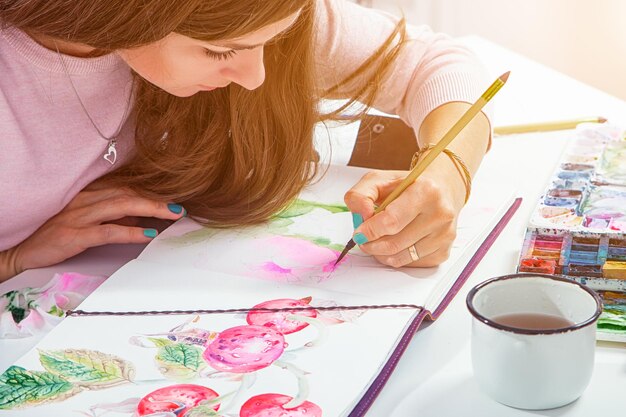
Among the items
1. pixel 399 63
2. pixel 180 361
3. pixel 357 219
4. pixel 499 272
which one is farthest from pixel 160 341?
pixel 399 63

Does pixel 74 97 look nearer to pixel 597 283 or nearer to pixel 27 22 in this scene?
pixel 27 22

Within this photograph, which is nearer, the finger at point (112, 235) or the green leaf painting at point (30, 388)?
the green leaf painting at point (30, 388)

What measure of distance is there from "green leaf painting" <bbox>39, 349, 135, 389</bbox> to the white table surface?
0.23 feet

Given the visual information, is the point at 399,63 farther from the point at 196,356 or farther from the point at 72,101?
the point at 196,356

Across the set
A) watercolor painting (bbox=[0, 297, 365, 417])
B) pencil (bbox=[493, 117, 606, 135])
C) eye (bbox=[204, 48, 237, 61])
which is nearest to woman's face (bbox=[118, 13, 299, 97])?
eye (bbox=[204, 48, 237, 61])

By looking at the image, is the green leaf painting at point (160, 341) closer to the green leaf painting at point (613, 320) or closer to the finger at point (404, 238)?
the finger at point (404, 238)

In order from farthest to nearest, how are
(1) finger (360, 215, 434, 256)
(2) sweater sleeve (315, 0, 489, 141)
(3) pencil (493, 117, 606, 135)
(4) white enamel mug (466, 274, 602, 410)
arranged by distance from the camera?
(3) pencil (493, 117, 606, 135) → (2) sweater sleeve (315, 0, 489, 141) → (1) finger (360, 215, 434, 256) → (4) white enamel mug (466, 274, 602, 410)

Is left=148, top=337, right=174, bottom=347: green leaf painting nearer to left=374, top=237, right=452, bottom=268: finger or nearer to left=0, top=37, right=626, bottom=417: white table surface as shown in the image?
left=0, top=37, right=626, bottom=417: white table surface

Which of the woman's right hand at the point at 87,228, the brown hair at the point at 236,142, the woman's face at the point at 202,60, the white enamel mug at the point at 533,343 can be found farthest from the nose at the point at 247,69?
the white enamel mug at the point at 533,343

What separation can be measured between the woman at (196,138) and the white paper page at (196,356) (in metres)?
0.14

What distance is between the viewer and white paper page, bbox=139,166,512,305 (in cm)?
91

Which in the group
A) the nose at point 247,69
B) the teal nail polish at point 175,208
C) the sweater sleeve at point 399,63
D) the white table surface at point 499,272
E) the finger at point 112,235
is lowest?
the white table surface at point 499,272

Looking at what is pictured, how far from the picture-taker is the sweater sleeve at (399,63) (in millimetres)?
1188

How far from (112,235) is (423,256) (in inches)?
14.4
